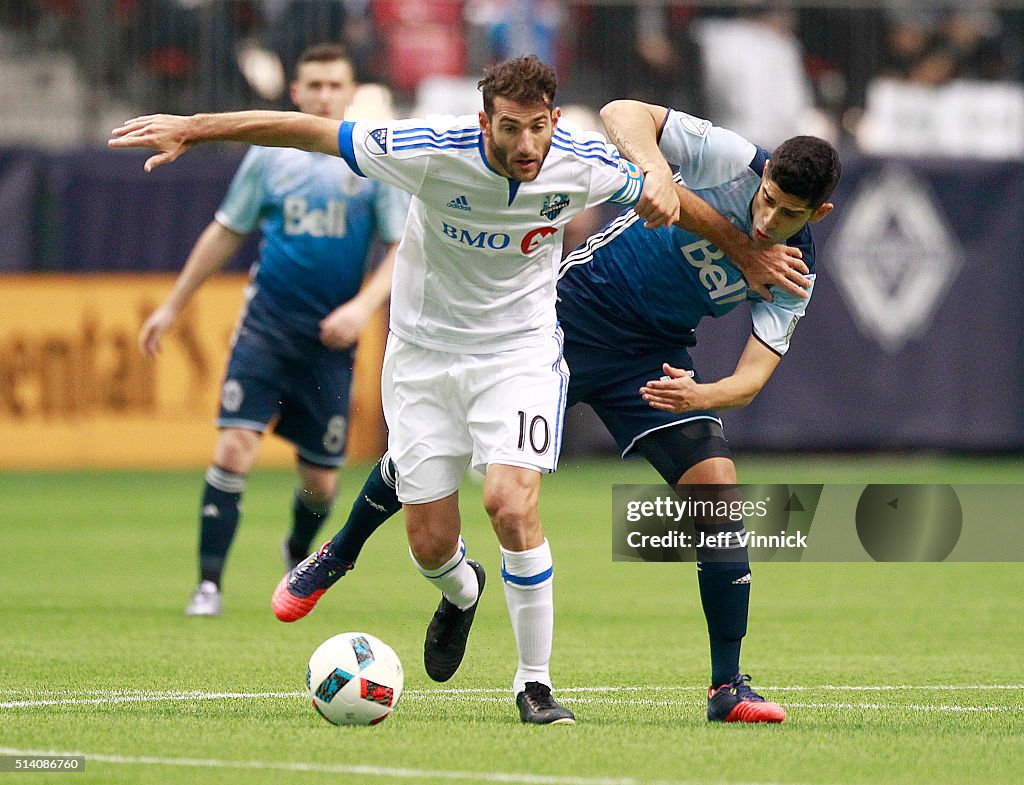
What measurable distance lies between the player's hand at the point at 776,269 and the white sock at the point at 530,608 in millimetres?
1217

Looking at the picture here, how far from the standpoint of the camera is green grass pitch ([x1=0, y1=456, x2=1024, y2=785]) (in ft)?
17.8

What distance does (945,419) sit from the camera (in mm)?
17938

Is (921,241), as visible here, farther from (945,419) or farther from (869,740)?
(869,740)

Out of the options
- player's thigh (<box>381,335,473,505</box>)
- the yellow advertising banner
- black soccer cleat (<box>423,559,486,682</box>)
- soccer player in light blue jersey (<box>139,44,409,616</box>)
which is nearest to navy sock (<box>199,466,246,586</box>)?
soccer player in light blue jersey (<box>139,44,409,616</box>)

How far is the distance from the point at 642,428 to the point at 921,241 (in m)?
11.6

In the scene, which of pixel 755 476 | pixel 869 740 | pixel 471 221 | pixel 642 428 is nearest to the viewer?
pixel 869 740

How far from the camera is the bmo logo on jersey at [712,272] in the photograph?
269 inches

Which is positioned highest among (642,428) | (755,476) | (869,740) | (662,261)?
(662,261)

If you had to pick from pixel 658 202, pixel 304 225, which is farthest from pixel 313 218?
pixel 658 202

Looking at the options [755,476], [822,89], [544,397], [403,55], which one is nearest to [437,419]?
[544,397]

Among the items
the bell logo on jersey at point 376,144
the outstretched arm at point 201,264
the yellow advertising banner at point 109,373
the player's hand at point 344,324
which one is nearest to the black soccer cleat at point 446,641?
the bell logo on jersey at point 376,144

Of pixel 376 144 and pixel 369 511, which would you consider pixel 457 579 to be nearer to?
pixel 369 511

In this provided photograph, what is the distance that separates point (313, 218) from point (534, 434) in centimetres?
359

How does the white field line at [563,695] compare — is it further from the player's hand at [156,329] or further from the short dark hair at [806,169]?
the player's hand at [156,329]
